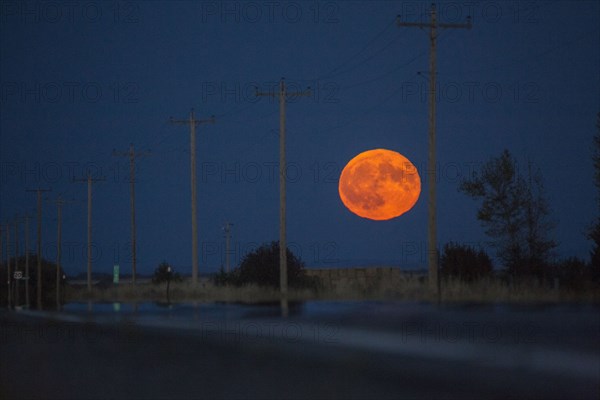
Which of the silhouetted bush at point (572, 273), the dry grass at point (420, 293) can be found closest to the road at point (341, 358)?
the dry grass at point (420, 293)

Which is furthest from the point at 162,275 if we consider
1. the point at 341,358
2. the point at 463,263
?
the point at 341,358

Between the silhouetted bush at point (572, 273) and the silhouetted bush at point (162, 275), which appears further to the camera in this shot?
the silhouetted bush at point (162, 275)

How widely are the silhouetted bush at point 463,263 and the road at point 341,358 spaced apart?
1235 centimetres

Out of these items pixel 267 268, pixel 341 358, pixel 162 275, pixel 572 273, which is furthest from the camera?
pixel 162 275

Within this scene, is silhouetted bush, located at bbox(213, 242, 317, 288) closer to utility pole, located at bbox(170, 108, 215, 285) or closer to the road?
utility pole, located at bbox(170, 108, 215, 285)

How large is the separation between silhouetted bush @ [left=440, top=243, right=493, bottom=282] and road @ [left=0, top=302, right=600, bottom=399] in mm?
12348

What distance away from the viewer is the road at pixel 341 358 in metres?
11.1

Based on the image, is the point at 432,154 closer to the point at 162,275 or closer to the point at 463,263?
the point at 463,263

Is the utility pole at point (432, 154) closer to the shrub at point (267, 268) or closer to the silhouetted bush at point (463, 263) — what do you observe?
the silhouetted bush at point (463, 263)

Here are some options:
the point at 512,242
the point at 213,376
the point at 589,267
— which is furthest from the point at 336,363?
the point at 512,242

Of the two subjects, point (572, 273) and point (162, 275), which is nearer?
point (572, 273)

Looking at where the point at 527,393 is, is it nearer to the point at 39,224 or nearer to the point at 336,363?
the point at 336,363

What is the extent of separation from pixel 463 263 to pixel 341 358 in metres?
20.1

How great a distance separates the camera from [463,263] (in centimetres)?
3331
